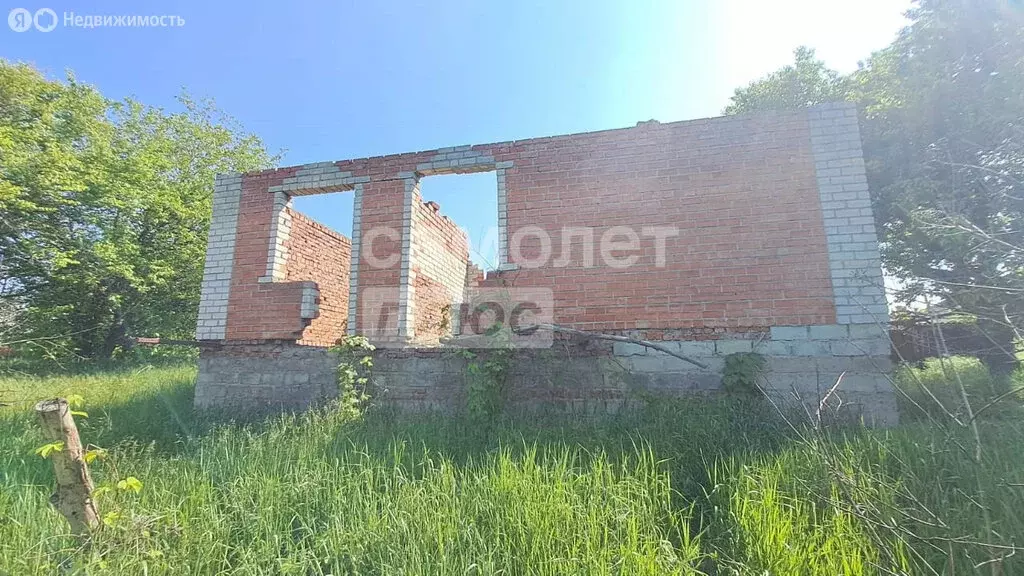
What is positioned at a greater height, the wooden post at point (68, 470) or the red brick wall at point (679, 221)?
the red brick wall at point (679, 221)

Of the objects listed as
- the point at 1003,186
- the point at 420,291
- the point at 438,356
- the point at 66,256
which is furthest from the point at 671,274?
the point at 66,256

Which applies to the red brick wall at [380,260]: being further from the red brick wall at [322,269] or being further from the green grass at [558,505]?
the green grass at [558,505]

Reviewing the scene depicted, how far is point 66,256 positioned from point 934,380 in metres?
19.7

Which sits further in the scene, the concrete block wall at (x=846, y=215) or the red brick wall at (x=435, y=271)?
the red brick wall at (x=435, y=271)

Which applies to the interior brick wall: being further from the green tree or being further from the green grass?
the green tree

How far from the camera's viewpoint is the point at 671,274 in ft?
16.6

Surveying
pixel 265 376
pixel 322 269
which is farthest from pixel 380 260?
pixel 265 376

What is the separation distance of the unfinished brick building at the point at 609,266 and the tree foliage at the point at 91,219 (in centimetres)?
801

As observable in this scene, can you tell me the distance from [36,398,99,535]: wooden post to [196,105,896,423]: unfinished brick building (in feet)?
10.0

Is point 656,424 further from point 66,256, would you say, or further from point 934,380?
point 66,256

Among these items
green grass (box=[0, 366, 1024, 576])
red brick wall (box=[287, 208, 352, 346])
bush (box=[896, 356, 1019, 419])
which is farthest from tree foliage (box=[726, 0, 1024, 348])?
red brick wall (box=[287, 208, 352, 346])

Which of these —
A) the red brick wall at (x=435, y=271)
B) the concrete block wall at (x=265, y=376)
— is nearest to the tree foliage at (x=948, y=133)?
the red brick wall at (x=435, y=271)

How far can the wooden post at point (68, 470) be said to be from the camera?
Answer: 2375 mm

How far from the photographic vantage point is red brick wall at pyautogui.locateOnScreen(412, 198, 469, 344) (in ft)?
20.7
